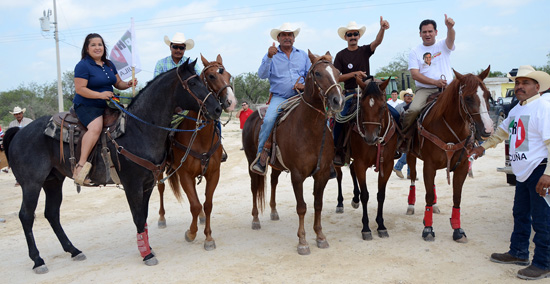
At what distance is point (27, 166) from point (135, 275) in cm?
210

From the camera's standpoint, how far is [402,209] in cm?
749

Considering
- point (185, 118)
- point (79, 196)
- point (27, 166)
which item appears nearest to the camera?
point (27, 166)

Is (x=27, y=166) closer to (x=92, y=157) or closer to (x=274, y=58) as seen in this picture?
(x=92, y=157)

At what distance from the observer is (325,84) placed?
4.82m

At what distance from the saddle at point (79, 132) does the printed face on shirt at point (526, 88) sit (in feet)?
15.8

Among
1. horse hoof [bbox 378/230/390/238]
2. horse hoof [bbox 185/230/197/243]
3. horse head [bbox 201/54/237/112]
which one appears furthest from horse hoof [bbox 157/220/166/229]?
horse hoof [bbox 378/230/390/238]

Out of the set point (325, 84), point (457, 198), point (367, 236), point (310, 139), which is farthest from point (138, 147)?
point (457, 198)

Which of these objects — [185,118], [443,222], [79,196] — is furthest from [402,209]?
[79,196]

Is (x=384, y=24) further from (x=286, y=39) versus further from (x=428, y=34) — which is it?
(x=286, y=39)

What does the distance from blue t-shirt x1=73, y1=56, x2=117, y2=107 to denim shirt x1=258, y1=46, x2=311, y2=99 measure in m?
2.35

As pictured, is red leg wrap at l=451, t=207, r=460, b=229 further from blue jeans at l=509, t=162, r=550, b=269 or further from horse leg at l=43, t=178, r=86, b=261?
horse leg at l=43, t=178, r=86, b=261

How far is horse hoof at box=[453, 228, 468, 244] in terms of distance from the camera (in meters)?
5.44

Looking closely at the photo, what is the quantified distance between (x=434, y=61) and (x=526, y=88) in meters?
2.01

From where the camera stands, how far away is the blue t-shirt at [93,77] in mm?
4961
